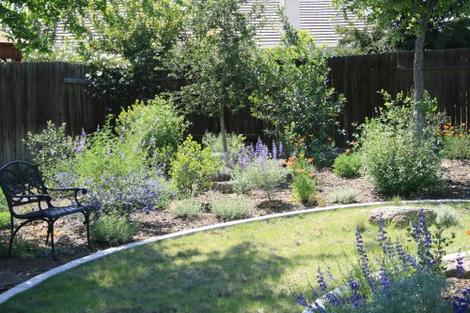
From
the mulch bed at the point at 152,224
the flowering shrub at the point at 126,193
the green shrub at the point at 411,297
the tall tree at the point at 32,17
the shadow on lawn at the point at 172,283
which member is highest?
the tall tree at the point at 32,17

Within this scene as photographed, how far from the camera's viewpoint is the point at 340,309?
4.09 metres

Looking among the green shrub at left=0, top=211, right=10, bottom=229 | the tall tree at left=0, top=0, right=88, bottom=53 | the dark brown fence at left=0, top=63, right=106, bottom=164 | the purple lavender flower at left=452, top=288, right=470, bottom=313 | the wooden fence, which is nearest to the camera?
the purple lavender flower at left=452, top=288, right=470, bottom=313

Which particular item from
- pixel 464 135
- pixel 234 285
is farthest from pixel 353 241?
pixel 464 135

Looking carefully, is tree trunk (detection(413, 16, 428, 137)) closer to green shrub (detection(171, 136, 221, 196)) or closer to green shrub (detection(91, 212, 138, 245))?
green shrub (detection(171, 136, 221, 196))

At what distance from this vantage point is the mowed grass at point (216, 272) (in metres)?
5.11

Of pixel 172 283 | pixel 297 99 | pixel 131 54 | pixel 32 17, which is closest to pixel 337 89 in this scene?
pixel 297 99

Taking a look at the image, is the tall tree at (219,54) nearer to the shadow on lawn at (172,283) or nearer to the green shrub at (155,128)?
the green shrub at (155,128)

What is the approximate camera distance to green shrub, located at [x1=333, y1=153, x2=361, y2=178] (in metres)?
10.4

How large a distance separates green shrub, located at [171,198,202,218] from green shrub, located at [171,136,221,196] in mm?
774

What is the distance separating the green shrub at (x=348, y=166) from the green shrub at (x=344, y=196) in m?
1.39

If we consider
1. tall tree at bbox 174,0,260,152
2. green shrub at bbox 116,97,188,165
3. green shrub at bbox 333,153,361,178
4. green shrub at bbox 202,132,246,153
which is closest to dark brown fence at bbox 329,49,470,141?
tall tree at bbox 174,0,260,152

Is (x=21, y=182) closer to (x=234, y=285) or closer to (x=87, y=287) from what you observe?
(x=87, y=287)

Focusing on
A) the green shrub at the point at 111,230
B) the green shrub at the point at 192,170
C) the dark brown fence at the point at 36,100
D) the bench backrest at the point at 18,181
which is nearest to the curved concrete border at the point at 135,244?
the green shrub at the point at 111,230

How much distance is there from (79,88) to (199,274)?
28.9 ft
